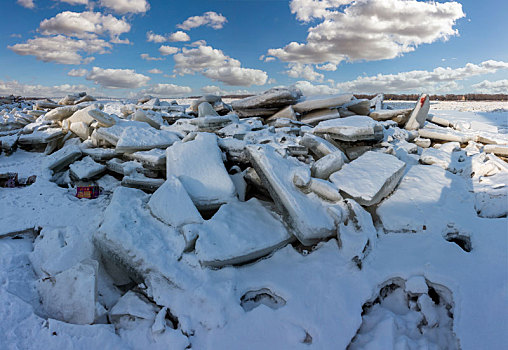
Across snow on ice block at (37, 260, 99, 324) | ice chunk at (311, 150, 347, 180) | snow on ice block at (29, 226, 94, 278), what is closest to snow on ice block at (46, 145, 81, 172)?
snow on ice block at (29, 226, 94, 278)

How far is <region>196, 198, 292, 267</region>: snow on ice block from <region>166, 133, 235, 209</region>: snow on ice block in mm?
174

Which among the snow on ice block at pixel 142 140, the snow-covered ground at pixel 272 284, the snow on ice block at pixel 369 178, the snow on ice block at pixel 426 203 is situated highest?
the snow on ice block at pixel 142 140

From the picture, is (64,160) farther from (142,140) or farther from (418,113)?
(418,113)

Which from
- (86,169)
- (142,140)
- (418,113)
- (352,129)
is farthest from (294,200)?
(418,113)

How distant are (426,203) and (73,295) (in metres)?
3.12

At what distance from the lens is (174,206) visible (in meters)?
2.59

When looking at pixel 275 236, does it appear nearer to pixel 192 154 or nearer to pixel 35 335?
pixel 192 154

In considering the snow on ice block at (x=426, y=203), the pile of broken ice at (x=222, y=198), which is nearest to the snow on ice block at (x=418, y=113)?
the pile of broken ice at (x=222, y=198)

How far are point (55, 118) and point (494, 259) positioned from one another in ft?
25.9

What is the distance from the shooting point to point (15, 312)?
1.79 metres

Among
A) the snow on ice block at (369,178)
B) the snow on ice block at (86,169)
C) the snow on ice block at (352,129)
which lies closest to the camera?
the snow on ice block at (369,178)

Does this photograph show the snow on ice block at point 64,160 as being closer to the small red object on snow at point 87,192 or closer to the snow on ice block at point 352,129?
the small red object on snow at point 87,192

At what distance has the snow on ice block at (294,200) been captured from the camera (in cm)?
244

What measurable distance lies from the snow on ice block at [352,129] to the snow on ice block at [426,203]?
849 millimetres
